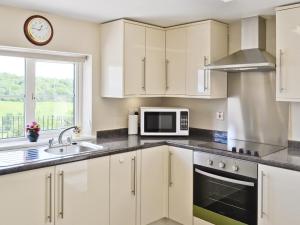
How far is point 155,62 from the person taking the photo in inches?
128

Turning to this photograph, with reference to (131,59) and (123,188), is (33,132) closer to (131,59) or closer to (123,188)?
(123,188)

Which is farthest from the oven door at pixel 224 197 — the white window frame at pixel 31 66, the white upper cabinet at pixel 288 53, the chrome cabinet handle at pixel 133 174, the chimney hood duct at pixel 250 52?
the white window frame at pixel 31 66

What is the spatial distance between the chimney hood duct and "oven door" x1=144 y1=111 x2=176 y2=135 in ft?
2.50

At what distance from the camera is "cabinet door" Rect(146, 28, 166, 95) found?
3.17 metres

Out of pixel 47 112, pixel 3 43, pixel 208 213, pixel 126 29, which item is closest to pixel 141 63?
pixel 126 29

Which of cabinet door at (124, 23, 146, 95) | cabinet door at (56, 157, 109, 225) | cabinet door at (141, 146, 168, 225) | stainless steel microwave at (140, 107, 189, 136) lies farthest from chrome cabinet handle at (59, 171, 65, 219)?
stainless steel microwave at (140, 107, 189, 136)

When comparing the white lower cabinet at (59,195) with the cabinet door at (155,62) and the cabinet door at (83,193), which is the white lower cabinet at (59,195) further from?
the cabinet door at (155,62)

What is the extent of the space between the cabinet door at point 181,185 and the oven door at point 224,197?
7cm

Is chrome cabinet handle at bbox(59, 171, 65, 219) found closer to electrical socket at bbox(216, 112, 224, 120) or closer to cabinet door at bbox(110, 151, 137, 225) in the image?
cabinet door at bbox(110, 151, 137, 225)

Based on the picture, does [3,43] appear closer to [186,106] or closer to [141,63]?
[141,63]

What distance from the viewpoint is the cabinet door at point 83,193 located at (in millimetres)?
2230

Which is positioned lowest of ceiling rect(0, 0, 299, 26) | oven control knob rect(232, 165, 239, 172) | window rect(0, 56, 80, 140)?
oven control knob rect(232, 165, 239, 172)

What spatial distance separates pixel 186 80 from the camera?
3.15 meters

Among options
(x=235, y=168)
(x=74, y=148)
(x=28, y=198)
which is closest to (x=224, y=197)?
(x=235, y=168)
